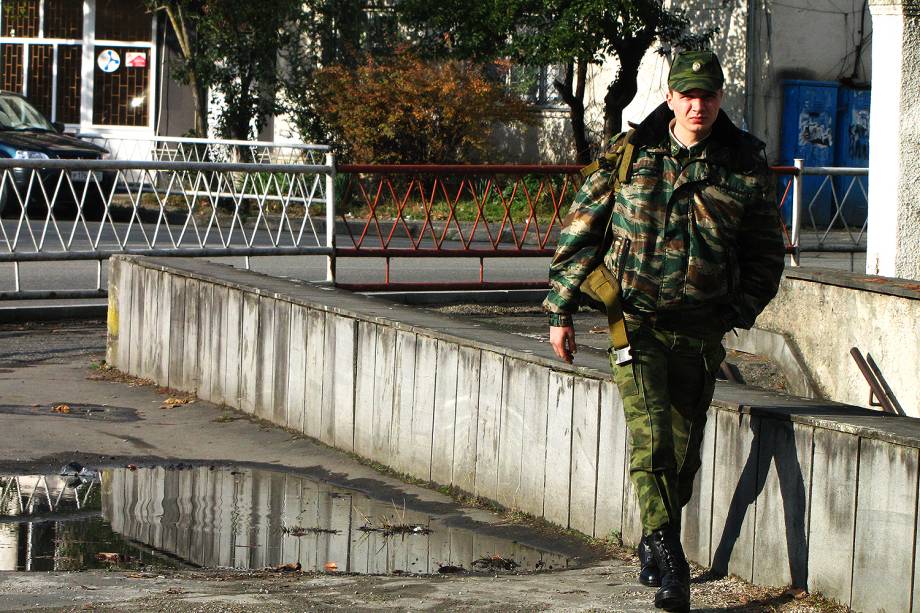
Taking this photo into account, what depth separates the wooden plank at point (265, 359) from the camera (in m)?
8.42

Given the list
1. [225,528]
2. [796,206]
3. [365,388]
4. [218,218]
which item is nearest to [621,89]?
[796,206]

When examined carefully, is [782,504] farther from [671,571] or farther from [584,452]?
[584,452]

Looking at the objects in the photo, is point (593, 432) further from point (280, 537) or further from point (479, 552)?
point (280, 537)

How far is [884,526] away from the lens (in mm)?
4703

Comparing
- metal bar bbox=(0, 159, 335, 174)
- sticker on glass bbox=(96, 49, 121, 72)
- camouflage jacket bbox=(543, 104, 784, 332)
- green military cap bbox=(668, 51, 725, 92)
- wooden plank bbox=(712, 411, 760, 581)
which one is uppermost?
sticker on glass bbox=(96, 49, 121, 72)

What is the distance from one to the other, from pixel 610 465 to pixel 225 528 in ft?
5.35

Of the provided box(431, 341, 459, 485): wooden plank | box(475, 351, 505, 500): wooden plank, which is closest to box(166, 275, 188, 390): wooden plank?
box(431, 341, 459, 485): wooden plank

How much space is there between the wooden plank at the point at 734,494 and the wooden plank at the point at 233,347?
3.96 m

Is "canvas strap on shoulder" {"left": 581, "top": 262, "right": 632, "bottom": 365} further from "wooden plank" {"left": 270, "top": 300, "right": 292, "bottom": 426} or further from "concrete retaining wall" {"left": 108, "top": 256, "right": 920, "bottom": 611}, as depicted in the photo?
"wooden plank" {"left": 270, "top": 300, "right": 292, "bottom": 426}

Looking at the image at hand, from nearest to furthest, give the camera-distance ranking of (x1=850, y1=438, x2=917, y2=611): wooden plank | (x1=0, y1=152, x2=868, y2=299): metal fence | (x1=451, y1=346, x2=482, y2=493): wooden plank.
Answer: (x1=850, y1=438, x2=917, y2=611): wooden plank → (x1=451, y1=346, x2=482, y2=493): wooden plank → (x1=0, y1=152, x2=868, y2=299): metal fence

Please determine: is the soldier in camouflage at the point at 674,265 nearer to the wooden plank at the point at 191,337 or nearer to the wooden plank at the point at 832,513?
the wooden plank at the point at 832,513

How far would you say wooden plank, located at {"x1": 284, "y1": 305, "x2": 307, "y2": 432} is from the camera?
8117 millimetres

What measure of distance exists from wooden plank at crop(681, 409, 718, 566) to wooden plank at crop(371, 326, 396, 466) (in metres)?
2.16

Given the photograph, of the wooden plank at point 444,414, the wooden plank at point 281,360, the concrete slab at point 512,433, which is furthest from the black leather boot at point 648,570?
the wooden plank at point 281,360
